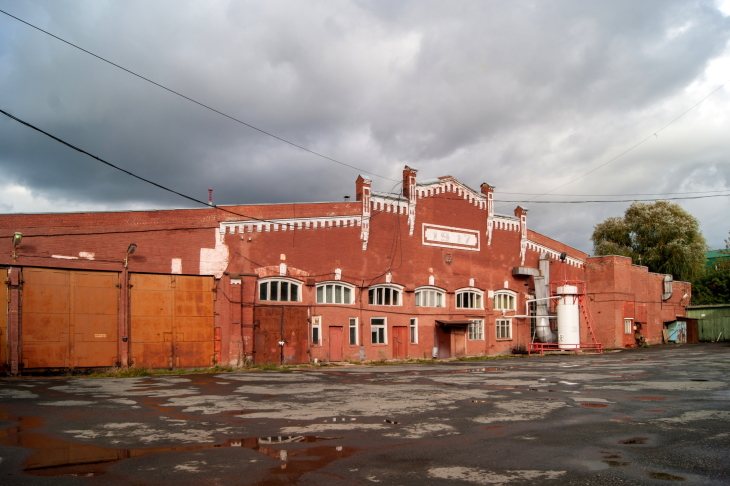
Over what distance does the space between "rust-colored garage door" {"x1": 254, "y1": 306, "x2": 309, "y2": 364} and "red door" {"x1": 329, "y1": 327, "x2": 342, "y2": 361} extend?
130 cm

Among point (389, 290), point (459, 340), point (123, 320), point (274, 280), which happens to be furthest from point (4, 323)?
point (459, 340)

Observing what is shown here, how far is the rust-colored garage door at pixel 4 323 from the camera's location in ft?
60.1

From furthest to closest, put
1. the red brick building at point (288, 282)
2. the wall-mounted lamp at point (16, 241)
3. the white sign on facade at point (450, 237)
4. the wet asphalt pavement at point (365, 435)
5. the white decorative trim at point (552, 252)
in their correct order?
the white decorative trim at point (552, 252) < the white sign on facade at point (450, 237) < the red brick building at point (288, 282) < the wall-mounted lamp at point (16, 241) < the wet asphalt pavement at point (365, 435)

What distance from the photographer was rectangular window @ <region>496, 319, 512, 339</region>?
33.3 metres

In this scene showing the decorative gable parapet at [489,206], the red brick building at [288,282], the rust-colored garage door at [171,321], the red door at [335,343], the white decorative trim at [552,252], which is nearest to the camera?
the red brick building at [288,282]

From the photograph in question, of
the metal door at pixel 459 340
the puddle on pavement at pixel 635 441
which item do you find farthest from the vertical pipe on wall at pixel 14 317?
the metal door at pixel 459 340

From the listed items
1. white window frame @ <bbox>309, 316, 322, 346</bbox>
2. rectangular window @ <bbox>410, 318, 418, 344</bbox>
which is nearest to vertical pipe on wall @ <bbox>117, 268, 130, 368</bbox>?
white window frame @ <bbox>309, 316, 322, 346</bbox>

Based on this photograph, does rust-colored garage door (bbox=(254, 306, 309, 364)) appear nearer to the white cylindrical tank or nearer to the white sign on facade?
the white sign on facade

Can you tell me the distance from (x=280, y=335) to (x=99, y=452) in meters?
17.6

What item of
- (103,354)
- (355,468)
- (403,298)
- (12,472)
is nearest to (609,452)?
(355,468)

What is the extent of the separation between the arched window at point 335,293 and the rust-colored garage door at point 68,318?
351 inches

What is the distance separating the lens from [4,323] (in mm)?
18406

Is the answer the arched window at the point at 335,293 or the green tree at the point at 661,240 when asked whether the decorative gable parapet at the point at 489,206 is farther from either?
the green tree at the point at 661,240

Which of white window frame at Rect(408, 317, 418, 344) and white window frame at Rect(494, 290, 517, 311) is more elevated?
white window frame at Rect(494, 290, 517, 311)
